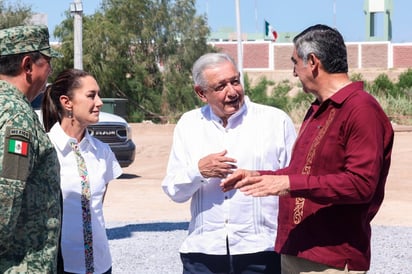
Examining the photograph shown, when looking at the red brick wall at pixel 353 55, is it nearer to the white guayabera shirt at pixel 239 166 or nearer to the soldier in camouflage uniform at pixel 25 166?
the white guayabera shirt at pixel 239 166

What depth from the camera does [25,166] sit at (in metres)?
3.22

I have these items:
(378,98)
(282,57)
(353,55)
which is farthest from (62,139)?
(353,55)

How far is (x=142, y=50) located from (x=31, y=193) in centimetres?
3898

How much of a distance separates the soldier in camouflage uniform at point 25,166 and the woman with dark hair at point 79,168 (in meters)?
1.09

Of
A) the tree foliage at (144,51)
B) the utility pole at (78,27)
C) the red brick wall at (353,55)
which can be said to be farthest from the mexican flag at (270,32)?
the utility pole at (78,27)

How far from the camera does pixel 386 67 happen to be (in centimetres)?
7144

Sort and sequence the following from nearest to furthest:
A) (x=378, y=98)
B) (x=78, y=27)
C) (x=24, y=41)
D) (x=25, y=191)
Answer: (x=25, y=191) → (x=24, y=41) → (x=78, y=27) → (x=378, y=98)

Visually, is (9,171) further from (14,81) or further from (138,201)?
(138,201)

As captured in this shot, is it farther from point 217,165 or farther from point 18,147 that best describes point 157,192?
point 18,147

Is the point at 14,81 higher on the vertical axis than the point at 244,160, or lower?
higher

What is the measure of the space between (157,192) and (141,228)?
501cm

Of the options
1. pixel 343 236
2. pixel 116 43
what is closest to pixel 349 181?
pixel 343 236

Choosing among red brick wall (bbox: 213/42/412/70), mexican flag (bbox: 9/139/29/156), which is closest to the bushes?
red brick wall (bbox: 213/42/412/70)

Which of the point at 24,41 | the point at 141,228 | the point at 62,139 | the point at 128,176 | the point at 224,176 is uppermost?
the point at 24,41
